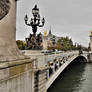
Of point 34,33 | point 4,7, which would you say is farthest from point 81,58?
point 4,7

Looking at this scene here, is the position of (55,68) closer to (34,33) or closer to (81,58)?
(34,33)

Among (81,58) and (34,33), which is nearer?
(34,33)

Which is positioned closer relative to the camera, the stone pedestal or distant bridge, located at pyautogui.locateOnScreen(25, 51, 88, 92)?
the stone pedestal

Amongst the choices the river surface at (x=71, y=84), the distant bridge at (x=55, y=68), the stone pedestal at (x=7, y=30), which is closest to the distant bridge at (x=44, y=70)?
the distant bridge at (x=55, y=68)

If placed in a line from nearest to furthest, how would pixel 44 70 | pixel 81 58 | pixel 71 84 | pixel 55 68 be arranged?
pixel 44 70 → pixel 71 84 → pixel 55 68 → pixel 81 58

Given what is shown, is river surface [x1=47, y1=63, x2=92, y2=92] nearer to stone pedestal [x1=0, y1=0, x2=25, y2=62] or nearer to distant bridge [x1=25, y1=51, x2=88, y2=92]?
distant bridge [x1=25, y1=51, x2=88, y2=92]

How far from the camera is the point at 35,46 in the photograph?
36.3 ft

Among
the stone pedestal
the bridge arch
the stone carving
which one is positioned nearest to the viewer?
the stone carving

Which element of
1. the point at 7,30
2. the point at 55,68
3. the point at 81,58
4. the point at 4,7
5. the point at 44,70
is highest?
the point at 4,7

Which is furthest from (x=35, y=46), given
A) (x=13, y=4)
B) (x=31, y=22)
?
(x=13, y=4)

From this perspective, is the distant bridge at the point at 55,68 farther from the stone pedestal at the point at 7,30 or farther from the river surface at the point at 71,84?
the stone pedestal at the point at 7,30

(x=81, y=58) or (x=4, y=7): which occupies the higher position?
(x=4, y=7)

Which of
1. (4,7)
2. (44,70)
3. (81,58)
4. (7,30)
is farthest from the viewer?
(81,58)

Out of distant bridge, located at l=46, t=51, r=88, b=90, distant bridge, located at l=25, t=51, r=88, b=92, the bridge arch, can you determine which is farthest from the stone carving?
the bridge arch
